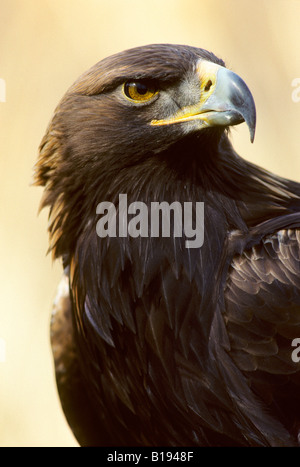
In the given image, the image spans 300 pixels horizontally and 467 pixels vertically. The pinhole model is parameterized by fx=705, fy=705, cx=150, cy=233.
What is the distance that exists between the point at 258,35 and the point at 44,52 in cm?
112

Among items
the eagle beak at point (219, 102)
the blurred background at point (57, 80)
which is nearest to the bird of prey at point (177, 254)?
the eagle beak at point (219, 102)

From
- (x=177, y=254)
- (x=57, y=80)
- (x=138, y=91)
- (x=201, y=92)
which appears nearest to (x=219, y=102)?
(x=201, y=92)

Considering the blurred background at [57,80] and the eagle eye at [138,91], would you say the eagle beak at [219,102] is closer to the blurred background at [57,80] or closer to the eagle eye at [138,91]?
the eagle eye at [138,91]

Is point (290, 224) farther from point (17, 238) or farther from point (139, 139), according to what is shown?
point (17, 238)

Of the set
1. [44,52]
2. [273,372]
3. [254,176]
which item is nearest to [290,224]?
[254,176]

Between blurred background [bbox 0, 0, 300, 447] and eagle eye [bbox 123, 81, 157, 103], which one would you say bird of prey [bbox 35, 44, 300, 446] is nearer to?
eagle eye [bbox 123, 81, 157, 103]

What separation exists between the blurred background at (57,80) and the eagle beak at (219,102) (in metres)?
1.55

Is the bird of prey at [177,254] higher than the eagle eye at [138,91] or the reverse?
the reverse

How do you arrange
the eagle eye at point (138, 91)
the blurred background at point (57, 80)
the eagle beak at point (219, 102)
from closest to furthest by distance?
Answer: the eagle beak at point (219, 102)
the eagle eye at point (138, 91)
the blurred background at point (57, 80)

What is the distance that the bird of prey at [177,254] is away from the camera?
209cm

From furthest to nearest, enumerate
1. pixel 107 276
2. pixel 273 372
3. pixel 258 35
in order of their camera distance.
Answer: pixel 258 35 < pixel 107 276 < pixel 273 372

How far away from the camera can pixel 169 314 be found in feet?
7.18

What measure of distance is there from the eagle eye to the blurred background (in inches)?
61.3
